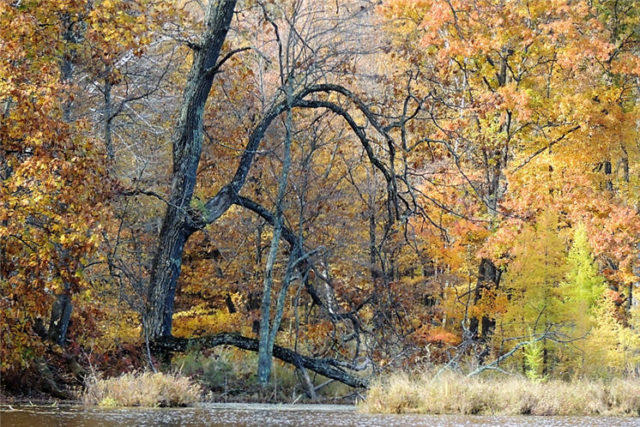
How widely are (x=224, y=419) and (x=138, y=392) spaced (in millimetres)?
2052

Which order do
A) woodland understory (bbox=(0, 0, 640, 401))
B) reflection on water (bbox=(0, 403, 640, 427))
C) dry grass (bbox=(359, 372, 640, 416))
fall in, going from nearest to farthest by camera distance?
1. reflection on water (bbox=(0, 403, 640, 427))
2. dry grass (bbox=(359, 372, 640, 416))
3. woodland understory (bbox=(0, 0, 640, 401))

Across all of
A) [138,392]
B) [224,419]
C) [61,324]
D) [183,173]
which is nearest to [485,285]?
[183,173]

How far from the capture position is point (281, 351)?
1666cm

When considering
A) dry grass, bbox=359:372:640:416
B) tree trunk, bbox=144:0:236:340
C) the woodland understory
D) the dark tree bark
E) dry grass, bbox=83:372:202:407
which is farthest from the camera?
the dark tree bark

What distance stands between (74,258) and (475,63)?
17.7 meters

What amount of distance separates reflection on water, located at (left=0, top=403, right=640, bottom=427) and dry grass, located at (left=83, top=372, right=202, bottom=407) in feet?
1.17

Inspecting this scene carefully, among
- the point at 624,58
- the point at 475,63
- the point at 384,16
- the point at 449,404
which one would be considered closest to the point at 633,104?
the point at 624,58

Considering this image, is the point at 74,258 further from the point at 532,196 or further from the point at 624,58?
the point at 624,58

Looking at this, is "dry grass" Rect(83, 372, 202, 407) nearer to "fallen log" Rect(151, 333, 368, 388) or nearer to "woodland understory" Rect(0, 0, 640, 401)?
"woodland understory" Rect(0, 0, 640, 401)

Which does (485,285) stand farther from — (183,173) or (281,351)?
(183,173)

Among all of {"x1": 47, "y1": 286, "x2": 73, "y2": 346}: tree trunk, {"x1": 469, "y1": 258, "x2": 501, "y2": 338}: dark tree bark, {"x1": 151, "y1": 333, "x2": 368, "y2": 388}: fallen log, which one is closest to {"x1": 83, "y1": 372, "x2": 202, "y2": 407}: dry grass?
{"x1": 151, "y1": 333, "x2": 368, "y2": 388}: fallen log

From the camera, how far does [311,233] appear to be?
24.3 meters

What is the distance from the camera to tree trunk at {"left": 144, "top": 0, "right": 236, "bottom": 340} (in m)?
15.6

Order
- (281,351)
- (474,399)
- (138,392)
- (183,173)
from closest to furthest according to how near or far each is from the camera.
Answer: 1. (138,392)
2. (474,399)
3. (183,173)
4. (281,351)
